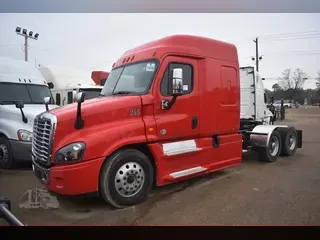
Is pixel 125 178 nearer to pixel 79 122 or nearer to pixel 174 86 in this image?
pixel 79 122

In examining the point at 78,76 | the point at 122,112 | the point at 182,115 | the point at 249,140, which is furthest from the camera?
the point at 78,76

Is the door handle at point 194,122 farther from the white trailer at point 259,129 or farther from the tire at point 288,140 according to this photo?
the tire at point 288,140

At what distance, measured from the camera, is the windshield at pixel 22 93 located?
4605 mm

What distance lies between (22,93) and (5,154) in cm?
119

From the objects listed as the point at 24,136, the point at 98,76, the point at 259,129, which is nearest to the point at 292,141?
the point at 259,129

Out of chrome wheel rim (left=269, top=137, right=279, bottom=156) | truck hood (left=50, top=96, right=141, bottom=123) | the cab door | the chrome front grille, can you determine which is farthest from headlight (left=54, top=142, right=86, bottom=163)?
chrome wheel rim (left=269, top=137, right=279, bottom=156)

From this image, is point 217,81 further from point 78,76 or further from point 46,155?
point 78,76

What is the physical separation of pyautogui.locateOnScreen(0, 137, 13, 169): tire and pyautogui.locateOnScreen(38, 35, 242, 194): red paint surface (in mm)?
1938

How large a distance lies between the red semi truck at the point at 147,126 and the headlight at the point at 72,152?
0.01 metres

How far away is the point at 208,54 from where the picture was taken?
3695 millimetres

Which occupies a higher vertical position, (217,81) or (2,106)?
(217,81)

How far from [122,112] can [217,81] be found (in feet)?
5.21

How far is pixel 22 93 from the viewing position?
487 cm

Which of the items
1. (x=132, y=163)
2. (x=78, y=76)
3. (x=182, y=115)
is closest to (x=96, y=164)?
(x=132, y=163)
